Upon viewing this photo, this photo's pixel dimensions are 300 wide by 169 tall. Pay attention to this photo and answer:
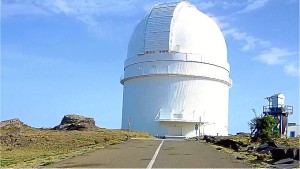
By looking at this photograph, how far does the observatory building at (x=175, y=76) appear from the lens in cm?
4962

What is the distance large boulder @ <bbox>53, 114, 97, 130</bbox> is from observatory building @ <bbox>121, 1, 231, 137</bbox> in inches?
446

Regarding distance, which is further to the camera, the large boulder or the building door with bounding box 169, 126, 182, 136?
the building door with bounding box 169, 126, 182, 136

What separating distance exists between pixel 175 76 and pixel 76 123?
15150mm

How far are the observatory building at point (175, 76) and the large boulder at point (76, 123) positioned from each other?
37.1ft

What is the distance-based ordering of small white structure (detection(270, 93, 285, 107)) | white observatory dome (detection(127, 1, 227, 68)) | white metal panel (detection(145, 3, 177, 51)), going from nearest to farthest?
white metal panel (detection(145, 3, 177, 51))
white observatory dome (detection(127, 1, 227, 68))
small white structure (detection(270, 93, 285, 107))

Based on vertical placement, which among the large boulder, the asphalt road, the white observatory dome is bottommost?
the asphalt road

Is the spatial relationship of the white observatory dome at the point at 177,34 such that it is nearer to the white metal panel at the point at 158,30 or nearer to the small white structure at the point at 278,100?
the white metal panel at the point at 158,30

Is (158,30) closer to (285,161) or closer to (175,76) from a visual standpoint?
(175,76)

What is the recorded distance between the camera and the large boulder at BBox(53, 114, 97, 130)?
122ft

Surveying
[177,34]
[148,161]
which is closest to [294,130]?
[177,34]

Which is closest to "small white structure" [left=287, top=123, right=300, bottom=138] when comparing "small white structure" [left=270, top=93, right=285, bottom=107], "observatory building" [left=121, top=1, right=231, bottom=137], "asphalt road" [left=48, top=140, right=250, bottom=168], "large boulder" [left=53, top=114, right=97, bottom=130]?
"small white structure" [left=270, top=93, right=285, bottom=107]

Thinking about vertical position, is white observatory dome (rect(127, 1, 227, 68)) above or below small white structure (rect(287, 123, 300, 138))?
above

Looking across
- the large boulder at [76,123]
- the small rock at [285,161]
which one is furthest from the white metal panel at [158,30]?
the small rock at [285,161]

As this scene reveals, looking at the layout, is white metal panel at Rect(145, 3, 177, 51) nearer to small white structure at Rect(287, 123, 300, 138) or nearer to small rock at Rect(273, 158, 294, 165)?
small white structure at Rect(287, 123, 300, 138)
